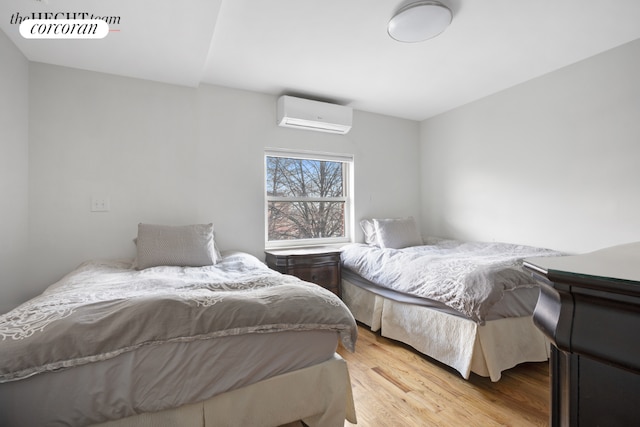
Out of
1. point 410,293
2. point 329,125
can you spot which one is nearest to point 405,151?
point 329,125

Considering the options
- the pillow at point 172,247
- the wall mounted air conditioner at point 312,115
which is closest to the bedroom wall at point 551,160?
the wall mounted air conditioner at point 312,115

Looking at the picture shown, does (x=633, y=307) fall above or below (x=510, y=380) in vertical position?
above

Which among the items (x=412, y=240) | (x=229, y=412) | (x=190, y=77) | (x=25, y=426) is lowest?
(x=229, y=412)

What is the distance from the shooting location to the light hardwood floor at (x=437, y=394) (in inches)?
62.8

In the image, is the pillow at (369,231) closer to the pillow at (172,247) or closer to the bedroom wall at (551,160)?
the bedroom wall at (551,160)

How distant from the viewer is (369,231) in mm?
3506

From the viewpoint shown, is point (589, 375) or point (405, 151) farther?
point (405, 151)

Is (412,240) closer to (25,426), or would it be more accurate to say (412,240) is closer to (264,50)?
(264,50)

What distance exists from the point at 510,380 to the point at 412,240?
1.61 meters

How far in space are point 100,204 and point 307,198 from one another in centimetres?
197

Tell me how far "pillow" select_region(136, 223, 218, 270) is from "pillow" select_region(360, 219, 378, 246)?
70.8 inches

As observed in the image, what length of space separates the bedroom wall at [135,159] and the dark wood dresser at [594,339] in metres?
2.74

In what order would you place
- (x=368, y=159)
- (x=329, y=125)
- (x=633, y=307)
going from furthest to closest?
1. (x=368, y=159)
2. (x=329, y=125)
3. (x=633, y=307)

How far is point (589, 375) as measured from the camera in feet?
1.60
